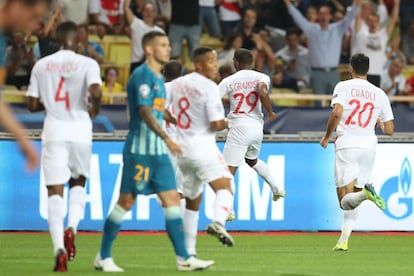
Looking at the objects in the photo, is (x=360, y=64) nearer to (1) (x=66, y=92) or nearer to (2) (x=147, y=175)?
(1) (x=66, y=92)

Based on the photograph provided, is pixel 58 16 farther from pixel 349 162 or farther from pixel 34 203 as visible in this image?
pixel 349 162

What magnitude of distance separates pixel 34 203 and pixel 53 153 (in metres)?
6.28

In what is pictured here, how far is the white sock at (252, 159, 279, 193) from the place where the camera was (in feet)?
58.0

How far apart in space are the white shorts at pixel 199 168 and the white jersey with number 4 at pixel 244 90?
4.05m

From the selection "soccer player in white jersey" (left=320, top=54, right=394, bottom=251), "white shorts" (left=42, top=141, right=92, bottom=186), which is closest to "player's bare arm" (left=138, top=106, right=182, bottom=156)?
"white shorts" (left=42, top=141, right=92, bottom=186)

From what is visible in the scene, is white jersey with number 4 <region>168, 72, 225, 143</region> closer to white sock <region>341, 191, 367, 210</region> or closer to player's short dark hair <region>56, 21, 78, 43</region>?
player's short dark hair <region>56, 21, 78, 43</region>

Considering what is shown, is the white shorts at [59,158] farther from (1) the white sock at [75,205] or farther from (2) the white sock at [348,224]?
(2) the white sock at [348,224]

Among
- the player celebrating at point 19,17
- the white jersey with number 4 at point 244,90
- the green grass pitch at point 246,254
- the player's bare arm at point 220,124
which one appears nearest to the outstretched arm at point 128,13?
the green grass pitch at point 246,254

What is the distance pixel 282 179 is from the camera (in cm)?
1922

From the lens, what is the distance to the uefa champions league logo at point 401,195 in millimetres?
19188

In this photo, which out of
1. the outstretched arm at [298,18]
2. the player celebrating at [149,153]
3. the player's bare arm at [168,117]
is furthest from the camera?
the outstretched arm at [298,18]

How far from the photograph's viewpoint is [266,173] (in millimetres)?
17672

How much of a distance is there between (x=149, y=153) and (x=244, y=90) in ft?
16.7

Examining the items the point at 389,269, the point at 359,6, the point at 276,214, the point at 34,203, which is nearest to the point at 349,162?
the point at 389,269
